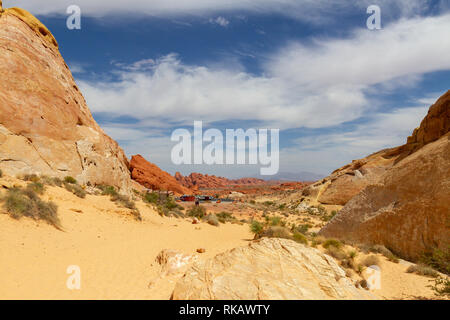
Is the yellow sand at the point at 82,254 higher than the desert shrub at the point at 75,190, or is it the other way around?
the desert shrub at the point at 75,190

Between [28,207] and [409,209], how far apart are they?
41.6 ft

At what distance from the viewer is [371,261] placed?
7.42m

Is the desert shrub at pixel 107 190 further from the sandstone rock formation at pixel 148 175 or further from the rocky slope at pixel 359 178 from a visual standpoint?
the sandstone rock formation at pixel 148 175

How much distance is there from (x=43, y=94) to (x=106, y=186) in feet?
22.0

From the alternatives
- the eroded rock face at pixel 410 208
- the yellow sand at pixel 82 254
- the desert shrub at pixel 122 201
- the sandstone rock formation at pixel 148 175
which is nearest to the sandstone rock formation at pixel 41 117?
the desert shrub at pixel 122 201

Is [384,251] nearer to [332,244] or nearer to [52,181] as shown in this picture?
[332,244]

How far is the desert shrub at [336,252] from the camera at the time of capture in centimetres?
793

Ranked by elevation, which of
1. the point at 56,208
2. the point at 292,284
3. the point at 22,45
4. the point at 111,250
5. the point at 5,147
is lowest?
the point at 111,250

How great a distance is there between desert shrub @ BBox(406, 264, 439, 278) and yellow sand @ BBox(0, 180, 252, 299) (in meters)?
5.87

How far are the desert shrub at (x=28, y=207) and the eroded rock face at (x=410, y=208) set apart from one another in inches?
439
